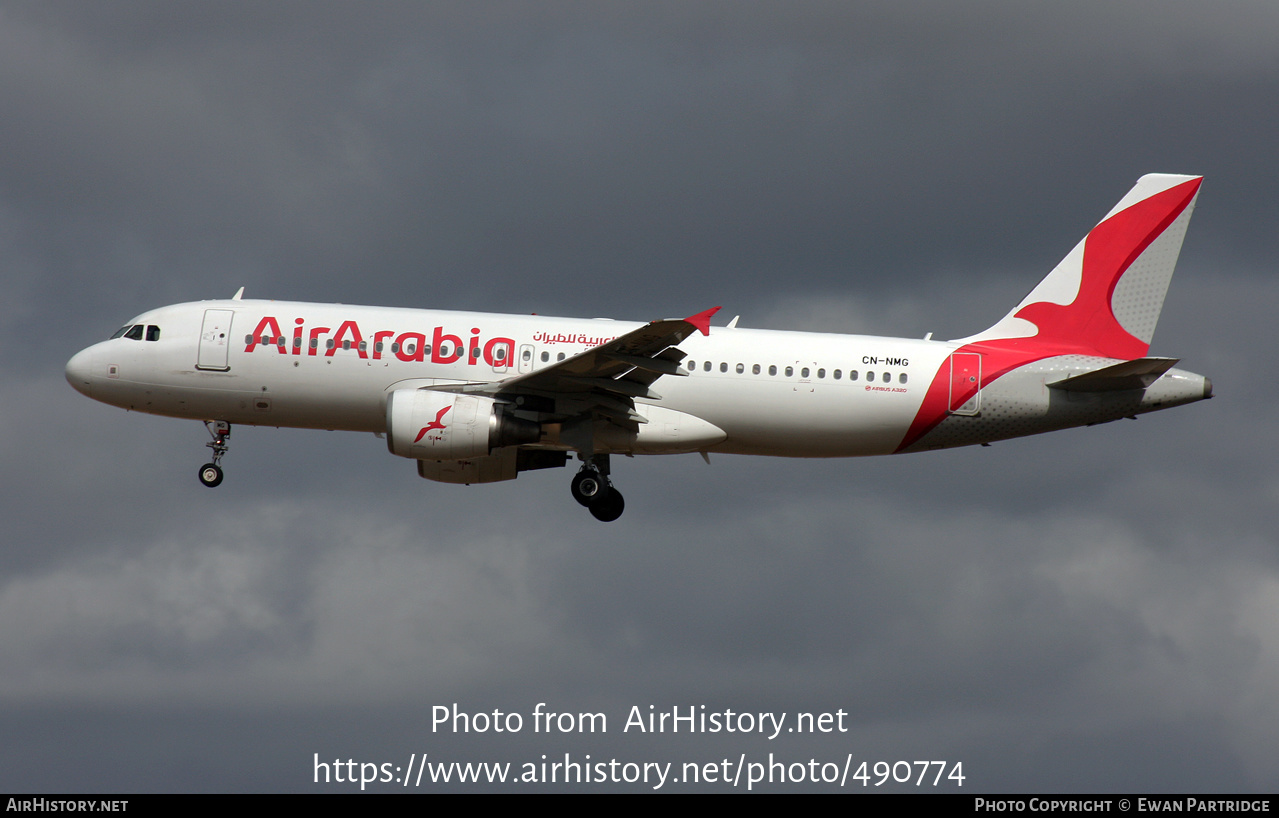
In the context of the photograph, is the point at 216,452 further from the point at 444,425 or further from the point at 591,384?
the point at 591,384

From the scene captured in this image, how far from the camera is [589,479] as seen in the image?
40.7 m

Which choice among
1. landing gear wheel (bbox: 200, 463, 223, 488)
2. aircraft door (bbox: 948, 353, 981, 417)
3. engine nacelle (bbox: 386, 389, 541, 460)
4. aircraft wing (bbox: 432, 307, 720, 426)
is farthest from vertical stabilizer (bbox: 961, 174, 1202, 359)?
landing gear wheel (bbox: 200, 463, 223, 488)

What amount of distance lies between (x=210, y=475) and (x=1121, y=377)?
2496 centimetres

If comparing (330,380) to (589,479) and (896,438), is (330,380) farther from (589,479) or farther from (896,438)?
(896,438)

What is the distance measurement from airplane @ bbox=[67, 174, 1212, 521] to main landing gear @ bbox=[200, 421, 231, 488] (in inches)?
1.6

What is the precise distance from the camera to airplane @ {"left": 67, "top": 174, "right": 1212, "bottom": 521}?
39125mm

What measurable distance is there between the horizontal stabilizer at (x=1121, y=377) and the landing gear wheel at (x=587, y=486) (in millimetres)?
12574

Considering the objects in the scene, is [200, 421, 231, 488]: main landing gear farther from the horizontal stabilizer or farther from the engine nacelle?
the horizontal stabilizer

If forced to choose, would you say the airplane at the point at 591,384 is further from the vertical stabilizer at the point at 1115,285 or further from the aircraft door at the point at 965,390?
the vertical stabilizer at the point at 1115,285

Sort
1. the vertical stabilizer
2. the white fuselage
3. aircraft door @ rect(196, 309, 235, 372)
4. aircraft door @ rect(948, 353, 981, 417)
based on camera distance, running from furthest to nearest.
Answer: the vertical stabilizer → aircraft door @ rect(948, 353, 981, 417) → aircraft door @ rect(196, 309, 235, 372) → the white fuselage

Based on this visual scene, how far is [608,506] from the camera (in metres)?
41.1

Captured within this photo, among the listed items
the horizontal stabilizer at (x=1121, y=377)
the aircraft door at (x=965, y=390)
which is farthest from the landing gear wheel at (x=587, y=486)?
the horizontal stabilizer at (x=1121, y=377)

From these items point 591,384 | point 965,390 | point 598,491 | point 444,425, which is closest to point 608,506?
point 598,491

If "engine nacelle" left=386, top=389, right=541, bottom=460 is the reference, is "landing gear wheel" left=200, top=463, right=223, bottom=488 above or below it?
above
